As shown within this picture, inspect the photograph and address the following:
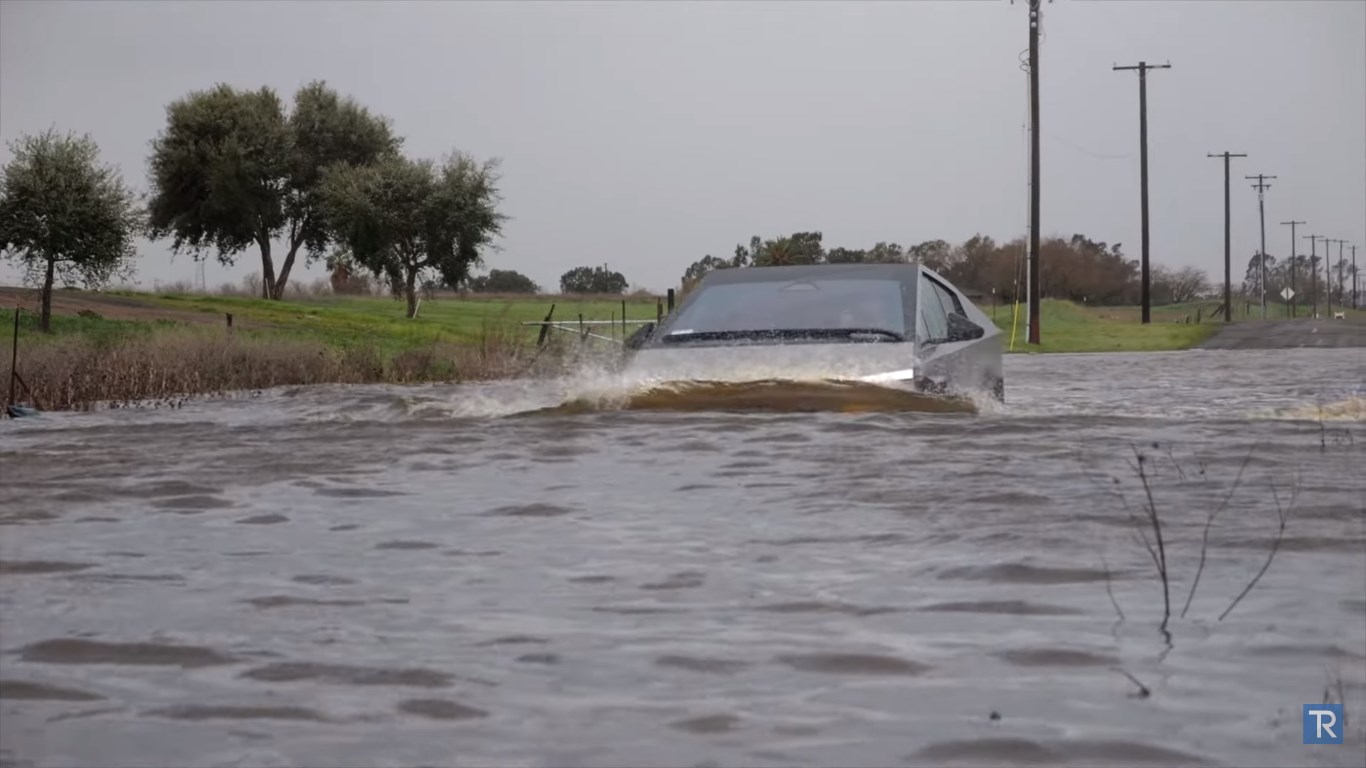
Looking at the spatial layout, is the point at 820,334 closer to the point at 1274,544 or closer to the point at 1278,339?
the point at 1274,544

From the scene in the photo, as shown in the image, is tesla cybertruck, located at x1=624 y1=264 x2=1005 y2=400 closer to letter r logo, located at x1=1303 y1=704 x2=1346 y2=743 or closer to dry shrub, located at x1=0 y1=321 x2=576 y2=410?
dry shrub, located at x1=0 y1=321 x2=576 y2=410

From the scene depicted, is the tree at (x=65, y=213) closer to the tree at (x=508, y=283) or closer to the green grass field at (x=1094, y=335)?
the green grass field at (x=1094, y=335)

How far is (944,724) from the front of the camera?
352 centimetres

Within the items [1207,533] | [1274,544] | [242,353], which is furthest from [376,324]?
[1274,544]

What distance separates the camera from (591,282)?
3538 inches

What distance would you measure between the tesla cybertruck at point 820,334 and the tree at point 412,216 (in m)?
49.5

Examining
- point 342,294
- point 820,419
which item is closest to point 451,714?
point 820,419

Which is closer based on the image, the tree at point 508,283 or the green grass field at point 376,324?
the green grass field at point 376,324

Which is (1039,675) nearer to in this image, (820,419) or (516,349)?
(820,419)

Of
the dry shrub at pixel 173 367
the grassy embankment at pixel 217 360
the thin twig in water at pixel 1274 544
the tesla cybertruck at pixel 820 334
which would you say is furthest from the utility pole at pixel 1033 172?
the thin twig in water at pixel 1274 544

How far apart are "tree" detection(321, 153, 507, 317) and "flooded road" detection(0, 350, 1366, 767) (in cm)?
5175

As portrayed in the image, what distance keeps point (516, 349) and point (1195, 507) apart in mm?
17627

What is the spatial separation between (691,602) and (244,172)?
6043cm

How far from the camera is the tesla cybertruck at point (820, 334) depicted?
33.0ft
